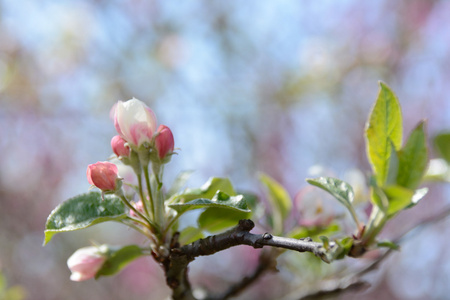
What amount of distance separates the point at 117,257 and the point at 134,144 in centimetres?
25

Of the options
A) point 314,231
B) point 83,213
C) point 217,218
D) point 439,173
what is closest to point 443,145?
point 439,173

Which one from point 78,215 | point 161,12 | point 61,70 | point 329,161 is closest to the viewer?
point 78,215

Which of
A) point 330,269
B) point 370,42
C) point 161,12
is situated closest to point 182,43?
point 161,12

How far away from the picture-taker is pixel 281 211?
3.54ft

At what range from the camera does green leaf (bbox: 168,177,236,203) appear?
31.6 inches

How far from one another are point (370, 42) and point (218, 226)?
148 inches

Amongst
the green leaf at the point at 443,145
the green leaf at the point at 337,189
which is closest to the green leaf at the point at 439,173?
the green leaf at the point at 443,145

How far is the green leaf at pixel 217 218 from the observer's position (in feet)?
2.72

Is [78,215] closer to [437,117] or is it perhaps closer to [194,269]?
[194,269]

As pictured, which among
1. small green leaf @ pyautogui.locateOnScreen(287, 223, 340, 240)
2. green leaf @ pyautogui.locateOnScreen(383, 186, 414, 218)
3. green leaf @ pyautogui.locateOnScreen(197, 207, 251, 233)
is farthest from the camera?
small green leaf @ pyautogui.locateOnScreen(287, 223, 340, 240)

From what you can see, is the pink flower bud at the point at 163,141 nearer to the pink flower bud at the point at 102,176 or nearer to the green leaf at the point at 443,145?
the pink flower bud at the point at 102,176

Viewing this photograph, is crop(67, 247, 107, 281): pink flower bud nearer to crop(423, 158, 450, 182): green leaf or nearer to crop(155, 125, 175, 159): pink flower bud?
crop(155, 125, 175, 159): pink flower bud

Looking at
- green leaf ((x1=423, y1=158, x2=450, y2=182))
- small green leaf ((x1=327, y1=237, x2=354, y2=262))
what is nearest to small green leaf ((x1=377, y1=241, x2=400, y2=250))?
small green leaf ((x1=327, y1=237, x2=354, y2=262))

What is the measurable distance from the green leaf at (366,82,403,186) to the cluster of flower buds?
35 centimetres
